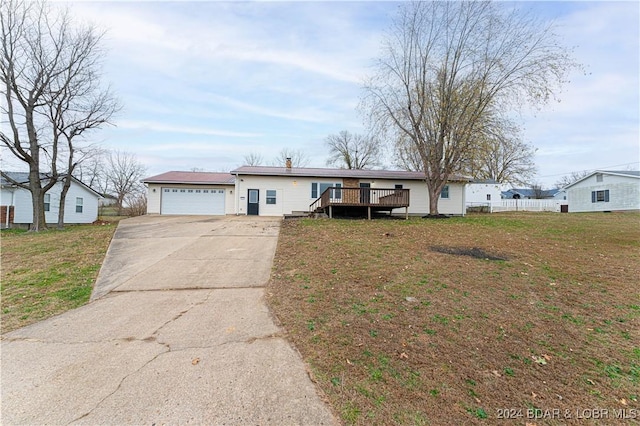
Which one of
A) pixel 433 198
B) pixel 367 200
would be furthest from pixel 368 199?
pixel 433 198

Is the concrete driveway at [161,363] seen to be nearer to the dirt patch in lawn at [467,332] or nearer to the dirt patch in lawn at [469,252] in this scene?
the dirt patch in lawn at [467,332]

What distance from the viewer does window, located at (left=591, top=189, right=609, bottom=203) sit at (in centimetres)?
2393

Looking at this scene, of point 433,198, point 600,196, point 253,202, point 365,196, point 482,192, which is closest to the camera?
point 365,196

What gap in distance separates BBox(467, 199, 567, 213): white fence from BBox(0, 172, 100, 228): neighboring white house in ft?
108

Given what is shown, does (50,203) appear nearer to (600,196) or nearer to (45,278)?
(45,278)

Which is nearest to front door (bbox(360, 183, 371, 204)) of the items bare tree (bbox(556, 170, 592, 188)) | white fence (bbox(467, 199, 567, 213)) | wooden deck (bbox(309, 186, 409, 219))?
wooden deck (bbox(309, 186, 409, 219))

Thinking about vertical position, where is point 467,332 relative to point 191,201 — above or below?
below

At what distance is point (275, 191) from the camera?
18719mm

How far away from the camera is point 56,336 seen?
12.8 feet

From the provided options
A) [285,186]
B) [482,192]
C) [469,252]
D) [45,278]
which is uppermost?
[482,192]

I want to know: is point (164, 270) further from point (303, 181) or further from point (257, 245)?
point (303, 181)

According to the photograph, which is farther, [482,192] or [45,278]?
[482,192]

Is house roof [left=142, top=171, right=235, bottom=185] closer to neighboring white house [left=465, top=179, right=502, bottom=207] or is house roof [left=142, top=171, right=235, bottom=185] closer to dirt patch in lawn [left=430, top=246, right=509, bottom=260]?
dirt patch in lawn [left=430, top=246, right=509, bottom=260]

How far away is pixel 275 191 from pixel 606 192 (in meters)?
27.2
